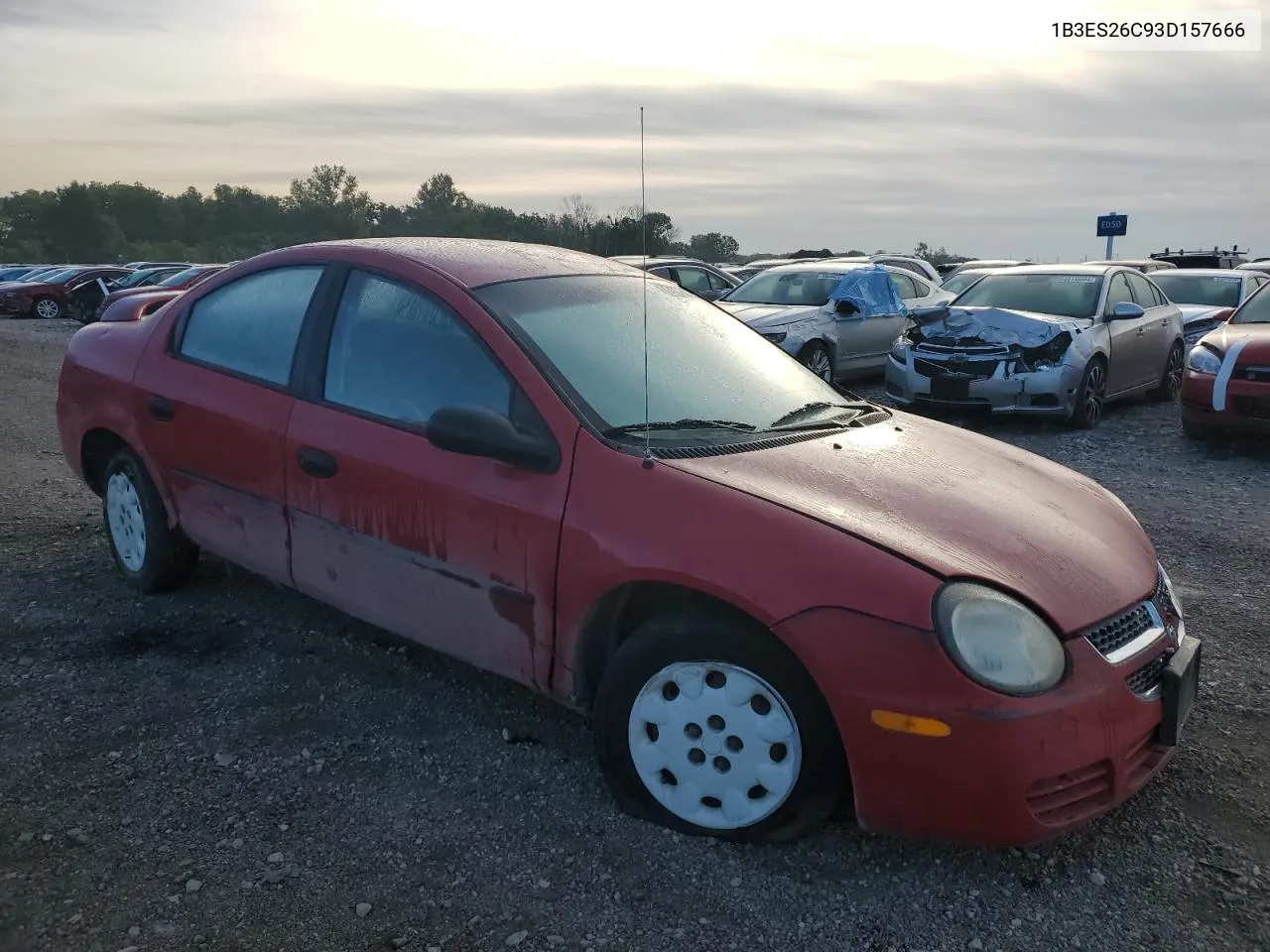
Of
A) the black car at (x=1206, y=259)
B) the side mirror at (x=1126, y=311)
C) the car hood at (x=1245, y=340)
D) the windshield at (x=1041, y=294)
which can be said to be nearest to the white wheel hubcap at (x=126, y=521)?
the car hood at (x=1245, y=340)

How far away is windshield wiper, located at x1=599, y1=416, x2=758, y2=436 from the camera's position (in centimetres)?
300

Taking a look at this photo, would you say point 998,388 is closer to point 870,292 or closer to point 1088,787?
point 870,292

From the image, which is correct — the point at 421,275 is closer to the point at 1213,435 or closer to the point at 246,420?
the point at 246,420

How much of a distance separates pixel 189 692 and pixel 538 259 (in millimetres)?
1986

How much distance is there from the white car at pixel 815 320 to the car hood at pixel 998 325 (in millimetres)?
1279

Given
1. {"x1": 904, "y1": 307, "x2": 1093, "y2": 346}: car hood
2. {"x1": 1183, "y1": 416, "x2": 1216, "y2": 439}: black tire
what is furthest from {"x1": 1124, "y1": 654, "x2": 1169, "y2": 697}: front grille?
{"x1": 904, "y1": 307, "x2": 1093, "y2": 346}: car hood

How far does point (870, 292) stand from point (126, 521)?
8880mm

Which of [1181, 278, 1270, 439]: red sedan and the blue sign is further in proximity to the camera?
the blue sign

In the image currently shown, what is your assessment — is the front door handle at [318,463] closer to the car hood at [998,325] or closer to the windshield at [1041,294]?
the car hood at [998,325]

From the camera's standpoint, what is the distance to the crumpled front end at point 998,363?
29.8 ft

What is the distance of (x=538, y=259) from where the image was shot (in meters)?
3.84

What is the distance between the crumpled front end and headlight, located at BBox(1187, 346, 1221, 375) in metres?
0.94

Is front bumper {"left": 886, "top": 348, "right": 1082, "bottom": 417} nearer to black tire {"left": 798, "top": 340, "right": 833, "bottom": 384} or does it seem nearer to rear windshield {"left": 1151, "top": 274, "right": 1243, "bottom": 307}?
black tire {"left": 798, "top": 340, "right": 833, "bottom": 384}

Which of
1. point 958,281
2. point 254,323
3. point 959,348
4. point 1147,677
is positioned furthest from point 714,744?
point 958,281
